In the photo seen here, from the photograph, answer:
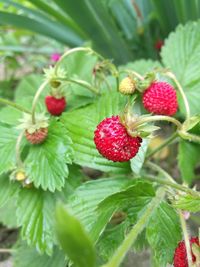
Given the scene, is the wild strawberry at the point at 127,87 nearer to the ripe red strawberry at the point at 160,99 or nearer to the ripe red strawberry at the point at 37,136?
the ripe red strawberry at the point at 160,99

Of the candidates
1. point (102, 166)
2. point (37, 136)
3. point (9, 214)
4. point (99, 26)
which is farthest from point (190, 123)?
point (99, 26)

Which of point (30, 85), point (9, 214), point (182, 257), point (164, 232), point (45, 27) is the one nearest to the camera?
point (182, 257)

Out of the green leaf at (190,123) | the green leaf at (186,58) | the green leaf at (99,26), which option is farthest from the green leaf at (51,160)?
the green leaf at (99,26)

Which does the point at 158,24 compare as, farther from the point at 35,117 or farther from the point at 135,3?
the point at 35,117

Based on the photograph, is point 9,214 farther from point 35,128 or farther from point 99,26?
point 99,26

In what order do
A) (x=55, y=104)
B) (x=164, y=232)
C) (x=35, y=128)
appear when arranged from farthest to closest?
1. (x=55, y=104)
2. (x=35, y=128)
3. (x=164, y=232)

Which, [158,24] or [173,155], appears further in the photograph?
[158,24]

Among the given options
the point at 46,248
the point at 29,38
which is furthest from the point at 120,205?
the point at 29,38
